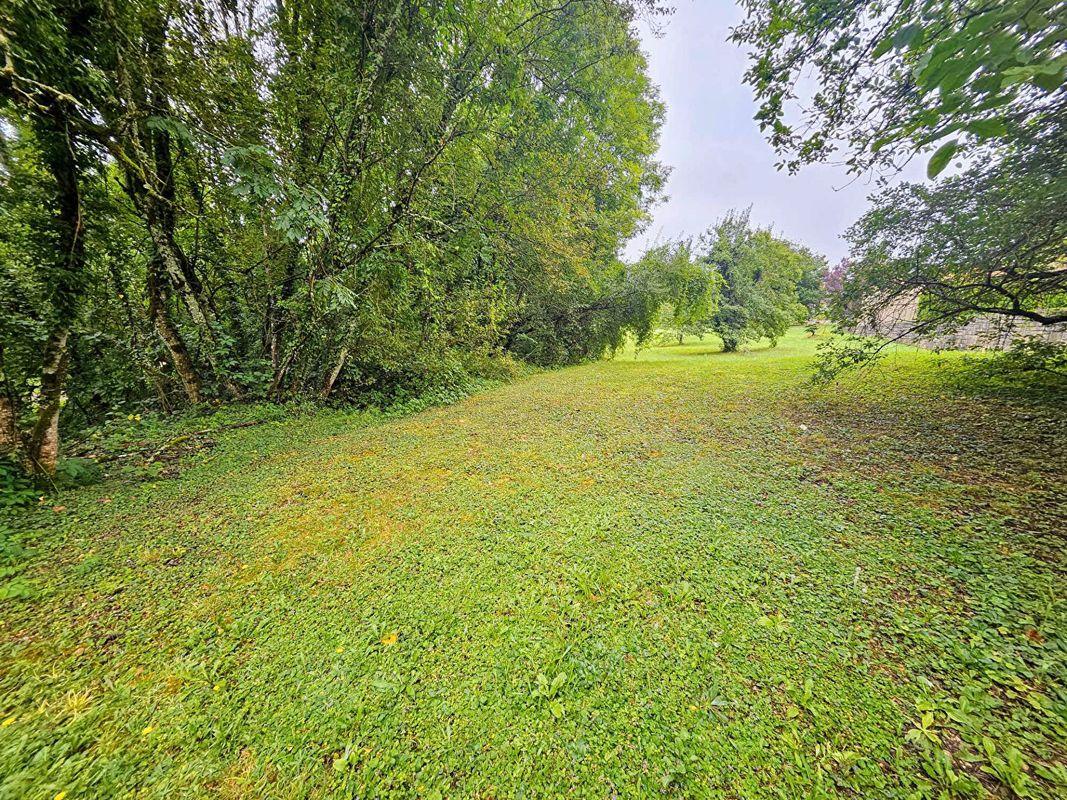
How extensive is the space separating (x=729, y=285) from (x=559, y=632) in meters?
17.0

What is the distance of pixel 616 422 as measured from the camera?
205 inches

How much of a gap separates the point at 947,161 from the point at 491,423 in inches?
192

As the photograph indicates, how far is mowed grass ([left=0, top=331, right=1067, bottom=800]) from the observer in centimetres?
125

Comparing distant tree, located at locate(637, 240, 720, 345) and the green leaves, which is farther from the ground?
distant tree, located at locate(637, 240, 720, 345)

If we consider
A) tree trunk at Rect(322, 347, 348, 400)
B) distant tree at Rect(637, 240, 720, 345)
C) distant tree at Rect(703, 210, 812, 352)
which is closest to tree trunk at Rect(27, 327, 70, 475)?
tree trunk at Rect(322, 347, 348, 400)

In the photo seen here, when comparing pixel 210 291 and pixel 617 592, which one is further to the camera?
pixel 210 291

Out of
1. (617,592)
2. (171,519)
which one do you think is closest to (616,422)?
(617,592)

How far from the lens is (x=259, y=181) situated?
3.23m

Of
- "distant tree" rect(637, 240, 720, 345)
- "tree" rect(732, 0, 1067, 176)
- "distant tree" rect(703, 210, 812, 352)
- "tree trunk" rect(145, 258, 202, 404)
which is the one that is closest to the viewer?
"tree" rect(732, 0, 1067, 176)

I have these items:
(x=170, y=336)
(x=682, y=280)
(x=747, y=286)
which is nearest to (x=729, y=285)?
(x=747, y=286)

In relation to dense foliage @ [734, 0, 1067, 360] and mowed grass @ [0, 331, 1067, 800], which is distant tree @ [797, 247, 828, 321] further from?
mowed grass @ [0, 331, 1067, 800]

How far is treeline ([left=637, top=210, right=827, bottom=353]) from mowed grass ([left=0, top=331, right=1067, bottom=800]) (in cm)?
958

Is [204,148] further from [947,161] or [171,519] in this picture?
[947,161]

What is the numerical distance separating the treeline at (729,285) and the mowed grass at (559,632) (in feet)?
31.4
